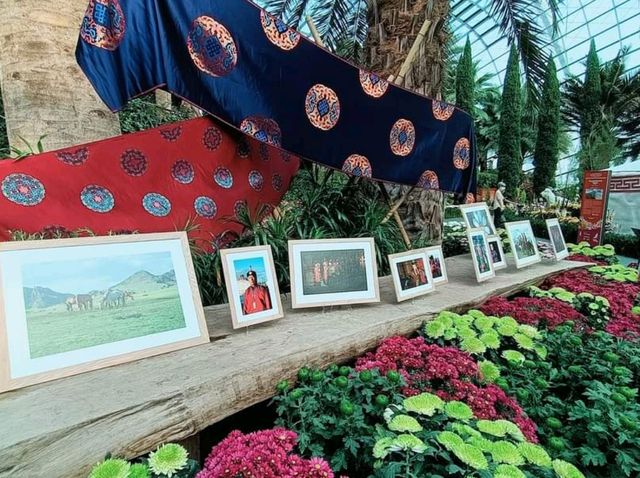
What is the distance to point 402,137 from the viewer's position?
2420mm

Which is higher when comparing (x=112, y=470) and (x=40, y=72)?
(x=40, y=72)

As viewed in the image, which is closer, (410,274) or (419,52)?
(410,274)

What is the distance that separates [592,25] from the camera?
1573 cm

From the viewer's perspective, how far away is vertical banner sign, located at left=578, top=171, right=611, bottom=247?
186 inches

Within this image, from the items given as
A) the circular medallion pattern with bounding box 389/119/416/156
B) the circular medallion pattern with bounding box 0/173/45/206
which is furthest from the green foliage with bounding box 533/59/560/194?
the circular medallion pattern with bounding box 0/173/45/206

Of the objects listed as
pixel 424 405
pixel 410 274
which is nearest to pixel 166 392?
pixel 424 405

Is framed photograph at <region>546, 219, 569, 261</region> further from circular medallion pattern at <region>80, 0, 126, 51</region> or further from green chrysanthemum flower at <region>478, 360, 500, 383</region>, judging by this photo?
circular medallion pattern at <region>80, 0, 126, 51</region>

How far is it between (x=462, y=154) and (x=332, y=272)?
180 centimetres

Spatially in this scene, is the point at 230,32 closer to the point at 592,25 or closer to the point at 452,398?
the point at 452,398

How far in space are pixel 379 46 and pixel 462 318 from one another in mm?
2120

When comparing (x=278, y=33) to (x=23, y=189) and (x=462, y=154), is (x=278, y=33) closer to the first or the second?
(x=23, y=189)

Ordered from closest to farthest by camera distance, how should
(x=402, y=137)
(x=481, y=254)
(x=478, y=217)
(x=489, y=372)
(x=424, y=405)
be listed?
(x=424, y=405) → (x=489, y=372) → (x=481, y=254) → (x=402, y=137) → (x=478, y=217)

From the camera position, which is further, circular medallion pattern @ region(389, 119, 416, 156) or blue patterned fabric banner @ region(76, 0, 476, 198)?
circular medallion pattern @ region(389, 119, 416, 156)

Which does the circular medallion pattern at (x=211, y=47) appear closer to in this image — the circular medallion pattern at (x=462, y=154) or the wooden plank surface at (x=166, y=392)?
the wooden plank surface at (x=166, y=392)
